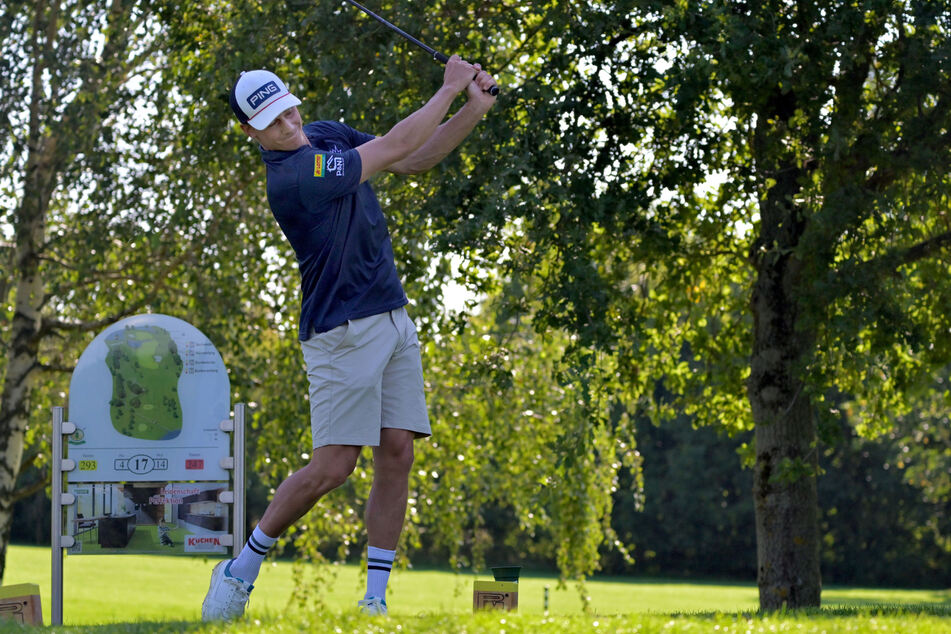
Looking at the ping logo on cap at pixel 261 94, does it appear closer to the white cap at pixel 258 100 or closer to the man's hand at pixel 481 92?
the white cap at pixel 258 100

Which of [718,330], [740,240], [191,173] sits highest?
[191,173]

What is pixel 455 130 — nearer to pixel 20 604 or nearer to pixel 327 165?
pixel 327 165

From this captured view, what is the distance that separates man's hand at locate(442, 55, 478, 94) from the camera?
4051 mm

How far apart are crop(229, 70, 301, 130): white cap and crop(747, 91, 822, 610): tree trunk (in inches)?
185

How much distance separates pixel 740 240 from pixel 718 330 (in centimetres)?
83

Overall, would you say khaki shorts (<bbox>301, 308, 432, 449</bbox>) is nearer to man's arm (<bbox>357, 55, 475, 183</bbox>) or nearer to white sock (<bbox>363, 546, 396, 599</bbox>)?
white sock (<bbox>363, 546, 396, 599</bbox>)

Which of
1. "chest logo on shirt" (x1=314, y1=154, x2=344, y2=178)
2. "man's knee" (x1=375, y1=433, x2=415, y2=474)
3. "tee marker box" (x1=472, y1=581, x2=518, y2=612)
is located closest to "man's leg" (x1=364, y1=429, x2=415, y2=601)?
"man's knee" (x1=375, y1=433, x2=415, y2=474)

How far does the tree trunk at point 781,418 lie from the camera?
8016 mm

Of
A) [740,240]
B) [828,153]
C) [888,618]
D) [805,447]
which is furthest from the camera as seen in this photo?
[740,240]

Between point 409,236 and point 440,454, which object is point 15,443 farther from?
point 409,236

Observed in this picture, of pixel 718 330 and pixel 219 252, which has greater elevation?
pixel 219 252

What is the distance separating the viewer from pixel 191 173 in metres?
9.66

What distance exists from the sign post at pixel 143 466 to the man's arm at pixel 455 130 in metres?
1.58

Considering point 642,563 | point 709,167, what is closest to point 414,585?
point 642,563
